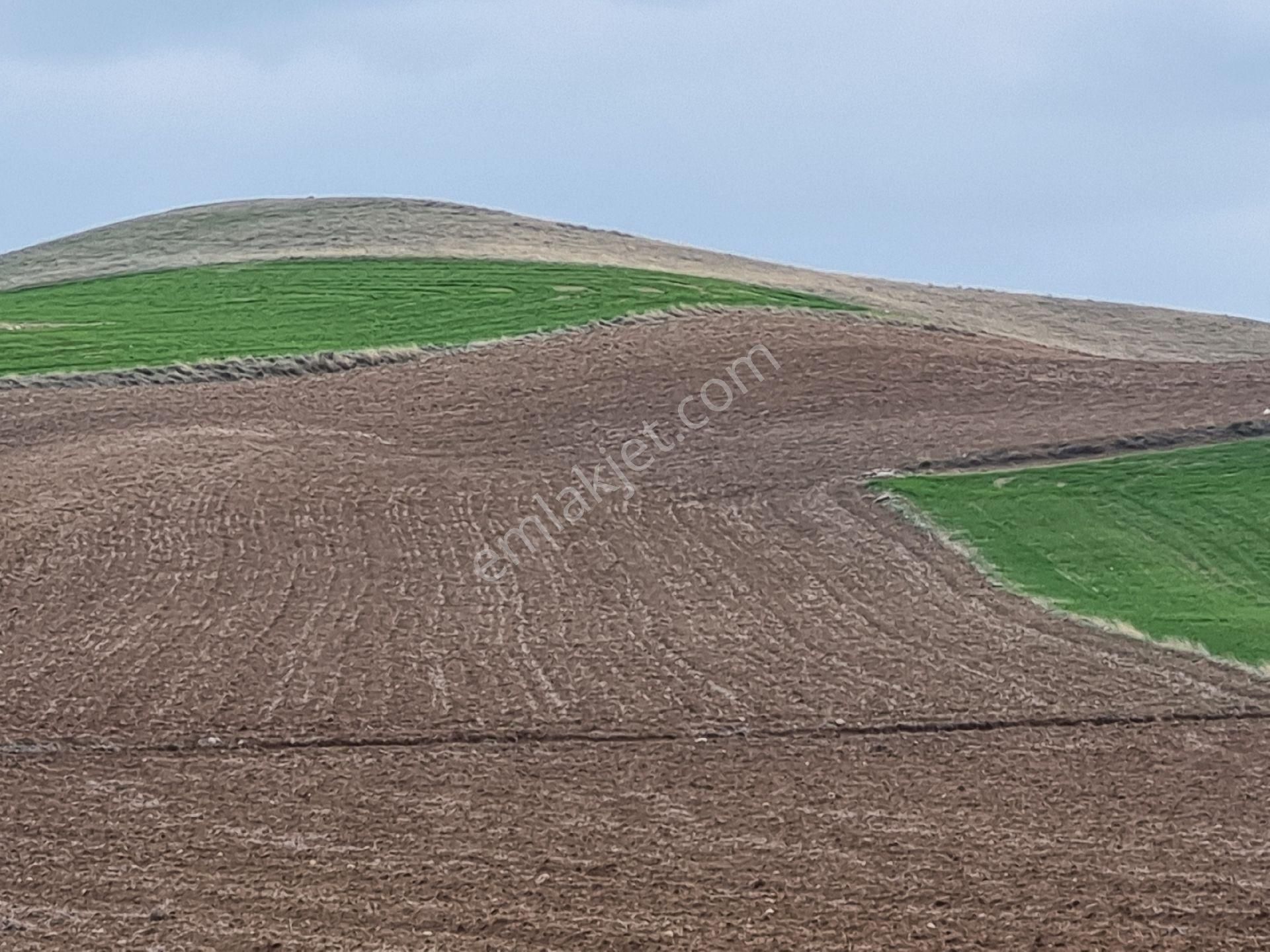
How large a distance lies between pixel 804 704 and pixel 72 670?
7956 millimetres

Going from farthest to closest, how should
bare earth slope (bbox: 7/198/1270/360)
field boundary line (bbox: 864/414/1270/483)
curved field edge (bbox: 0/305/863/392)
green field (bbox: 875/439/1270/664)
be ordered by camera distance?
1. bare earth slope (bbox: 7/198/1270/360)
2. curved field edge (bbox: 0/305/863/392)
3. field boundary line (bbox: 864/414/1270/483)
4. green field (bbox: 875/439/1270/664)

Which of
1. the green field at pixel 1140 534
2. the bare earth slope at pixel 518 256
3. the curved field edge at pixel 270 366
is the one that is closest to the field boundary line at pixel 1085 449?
the green field at pixel 1140 534

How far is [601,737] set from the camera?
49.6 ft

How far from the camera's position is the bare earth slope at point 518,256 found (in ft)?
140

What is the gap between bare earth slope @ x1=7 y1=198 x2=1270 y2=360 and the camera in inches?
1682

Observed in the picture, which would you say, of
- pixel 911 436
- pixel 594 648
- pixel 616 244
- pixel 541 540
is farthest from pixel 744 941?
pixel 616 244

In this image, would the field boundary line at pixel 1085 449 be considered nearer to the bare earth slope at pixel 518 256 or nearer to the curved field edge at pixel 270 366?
the curved field edge at pixel 270 366

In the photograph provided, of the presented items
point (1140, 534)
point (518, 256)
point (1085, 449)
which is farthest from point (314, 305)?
point (1140, 534)

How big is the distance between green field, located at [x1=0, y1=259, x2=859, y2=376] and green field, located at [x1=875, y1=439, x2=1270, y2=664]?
1415 centimetres

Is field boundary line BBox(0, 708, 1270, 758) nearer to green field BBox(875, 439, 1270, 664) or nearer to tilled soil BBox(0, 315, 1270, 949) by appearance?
tilled soil BBox(0, 315, 1270, 949)

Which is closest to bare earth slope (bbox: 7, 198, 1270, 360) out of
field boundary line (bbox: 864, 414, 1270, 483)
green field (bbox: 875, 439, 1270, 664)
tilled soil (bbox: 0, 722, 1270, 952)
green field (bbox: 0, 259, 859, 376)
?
green field (bbox: 0, 259, 859, 376)

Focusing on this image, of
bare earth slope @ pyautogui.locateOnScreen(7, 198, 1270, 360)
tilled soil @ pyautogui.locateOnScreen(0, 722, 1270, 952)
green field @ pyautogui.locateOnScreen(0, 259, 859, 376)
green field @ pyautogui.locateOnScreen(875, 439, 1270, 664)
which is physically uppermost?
bare earth slope @ pyautogui.locateOnScreen(7, 198, 1270, 360)

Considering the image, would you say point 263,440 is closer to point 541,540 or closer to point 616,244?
point 541,540

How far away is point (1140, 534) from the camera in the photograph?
23.0m
